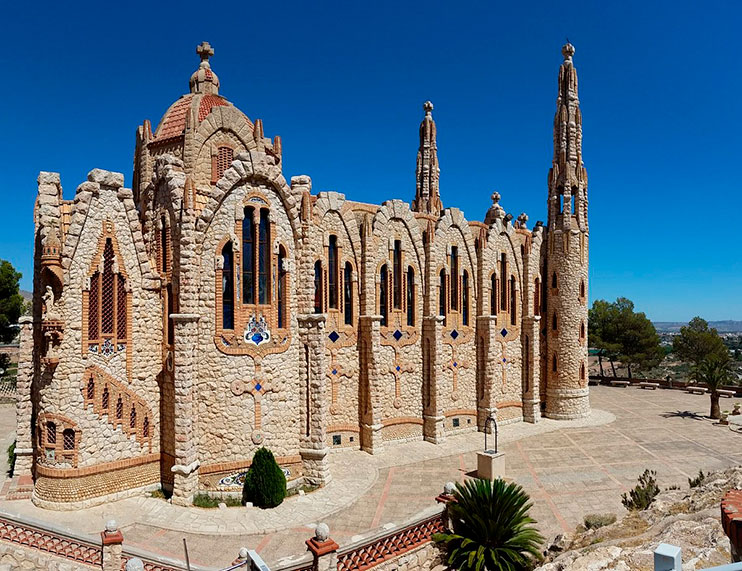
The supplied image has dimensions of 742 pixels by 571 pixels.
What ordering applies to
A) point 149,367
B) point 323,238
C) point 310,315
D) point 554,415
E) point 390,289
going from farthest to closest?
point 554,415 < point 390,289 < point 323,238 < point 310,315 < point 149,367

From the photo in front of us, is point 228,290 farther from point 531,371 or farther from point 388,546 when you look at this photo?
point 531,371

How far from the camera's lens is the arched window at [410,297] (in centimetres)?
2498

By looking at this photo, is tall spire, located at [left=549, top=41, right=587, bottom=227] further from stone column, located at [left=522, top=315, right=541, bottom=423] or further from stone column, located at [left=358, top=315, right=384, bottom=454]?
stone column, located at [left=358, top=315, right=384, bottom=454]

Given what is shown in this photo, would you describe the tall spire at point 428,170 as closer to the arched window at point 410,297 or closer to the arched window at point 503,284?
the arched window at point 503,284

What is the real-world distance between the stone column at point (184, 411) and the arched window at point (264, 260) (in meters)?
2.47

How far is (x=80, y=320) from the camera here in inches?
634

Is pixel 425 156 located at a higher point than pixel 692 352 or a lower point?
higher

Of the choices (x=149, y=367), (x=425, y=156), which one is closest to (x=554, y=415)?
(x=425, y=156)

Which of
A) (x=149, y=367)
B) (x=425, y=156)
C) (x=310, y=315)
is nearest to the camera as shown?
(x=149, y=367)

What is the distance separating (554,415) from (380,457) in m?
13.2

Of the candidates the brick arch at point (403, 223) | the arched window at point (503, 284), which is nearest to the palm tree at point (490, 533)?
the brick arch at point (403, 223)

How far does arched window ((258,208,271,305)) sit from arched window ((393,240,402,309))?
8032mm

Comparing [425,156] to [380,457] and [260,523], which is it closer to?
[380,457]

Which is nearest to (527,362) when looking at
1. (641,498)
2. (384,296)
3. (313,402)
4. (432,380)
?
(432,380)
